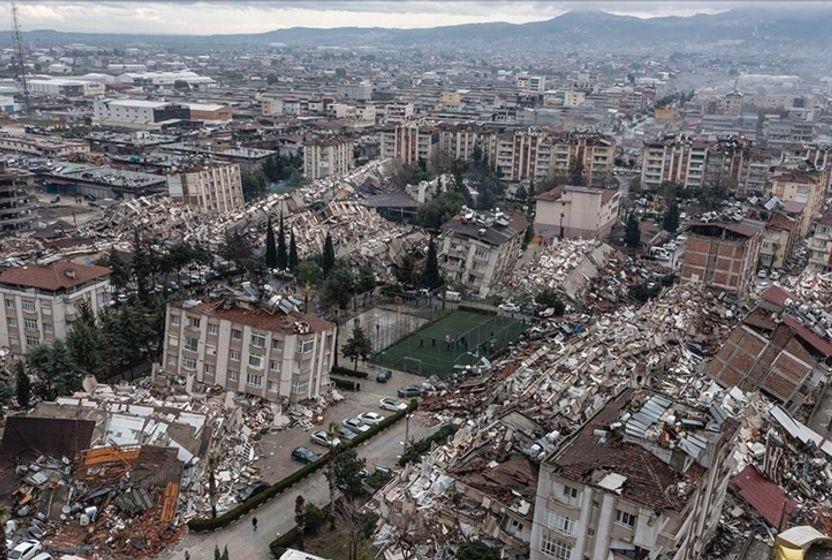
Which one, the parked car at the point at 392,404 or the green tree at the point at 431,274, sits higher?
the green tree at the point at 431,274

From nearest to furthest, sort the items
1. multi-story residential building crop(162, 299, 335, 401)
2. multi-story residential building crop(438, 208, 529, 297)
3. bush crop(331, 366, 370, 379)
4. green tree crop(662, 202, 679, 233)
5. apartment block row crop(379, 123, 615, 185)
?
multi-story residential building crop(162, 299, 335, 401), bush crop(331, 366, 370, 379), multi-story residential building crop(438, 208, 529, 297), green tree crop(662, 202, 679, 233), apartment block row crop(379, 123, 615, 185)

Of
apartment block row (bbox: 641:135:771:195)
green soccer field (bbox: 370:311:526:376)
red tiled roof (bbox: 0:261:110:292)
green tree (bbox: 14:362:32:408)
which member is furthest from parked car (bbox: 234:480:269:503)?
apartment block row (bbox: 641:135:771:195)

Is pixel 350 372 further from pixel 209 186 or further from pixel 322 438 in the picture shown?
pixel 209 186

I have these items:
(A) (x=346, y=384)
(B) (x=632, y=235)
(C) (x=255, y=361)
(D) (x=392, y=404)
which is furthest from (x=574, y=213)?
(C) (x=255, y=361)

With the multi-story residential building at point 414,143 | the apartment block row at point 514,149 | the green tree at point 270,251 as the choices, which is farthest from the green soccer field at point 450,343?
the multi-story residential building at point 414,143

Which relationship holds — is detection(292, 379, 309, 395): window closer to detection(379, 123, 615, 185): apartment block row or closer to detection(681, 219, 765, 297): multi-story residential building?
detection(681, 219, 765, 297): multi-story residential building

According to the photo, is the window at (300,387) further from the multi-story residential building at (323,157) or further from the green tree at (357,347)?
the multi-story residential building at (323,157)
